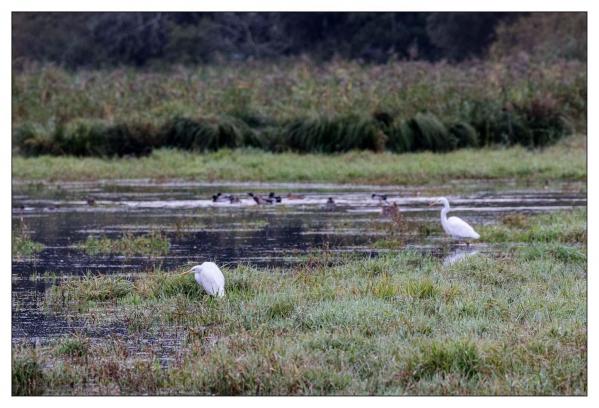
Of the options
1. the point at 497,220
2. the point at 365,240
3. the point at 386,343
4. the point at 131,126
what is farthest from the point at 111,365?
the point at 131,126

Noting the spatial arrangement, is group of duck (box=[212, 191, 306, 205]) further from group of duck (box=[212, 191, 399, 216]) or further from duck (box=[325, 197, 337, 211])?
duck (box=[325, 197, 337, 211])

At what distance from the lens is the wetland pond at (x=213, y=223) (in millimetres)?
12133

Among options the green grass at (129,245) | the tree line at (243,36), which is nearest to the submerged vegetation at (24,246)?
the green grass at (129,245)

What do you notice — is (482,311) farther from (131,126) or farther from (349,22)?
(349,22)

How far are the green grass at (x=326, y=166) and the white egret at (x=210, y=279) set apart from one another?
13.3 metres

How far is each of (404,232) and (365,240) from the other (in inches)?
40.2

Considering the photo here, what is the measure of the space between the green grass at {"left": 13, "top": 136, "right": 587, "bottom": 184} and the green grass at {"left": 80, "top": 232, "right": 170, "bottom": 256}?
374 inches

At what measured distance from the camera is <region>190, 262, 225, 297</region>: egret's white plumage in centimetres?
1040

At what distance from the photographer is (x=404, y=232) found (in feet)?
53.5

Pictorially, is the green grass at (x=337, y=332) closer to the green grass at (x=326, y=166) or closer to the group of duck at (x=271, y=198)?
the group of duck at (x=271, y=198)

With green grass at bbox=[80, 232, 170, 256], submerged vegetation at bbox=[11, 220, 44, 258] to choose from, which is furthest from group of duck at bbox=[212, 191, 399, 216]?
submerged vegetation at bbox=[11, 220, 44, 258]

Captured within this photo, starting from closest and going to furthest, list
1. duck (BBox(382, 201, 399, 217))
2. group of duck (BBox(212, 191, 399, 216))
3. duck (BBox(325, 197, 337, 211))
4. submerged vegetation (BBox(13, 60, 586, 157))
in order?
duck (BBox(382, 201, 399, 217)), duck (BBox(325, 197, 337, 211)), group of duck (BBox(212, 191, 399, 216)), submerged vegetation (BBox(13, 60, 586, 157))

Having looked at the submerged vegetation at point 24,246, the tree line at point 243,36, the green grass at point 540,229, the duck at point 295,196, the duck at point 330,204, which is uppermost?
the tree line at point 243,36

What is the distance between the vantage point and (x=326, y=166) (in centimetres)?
2520
